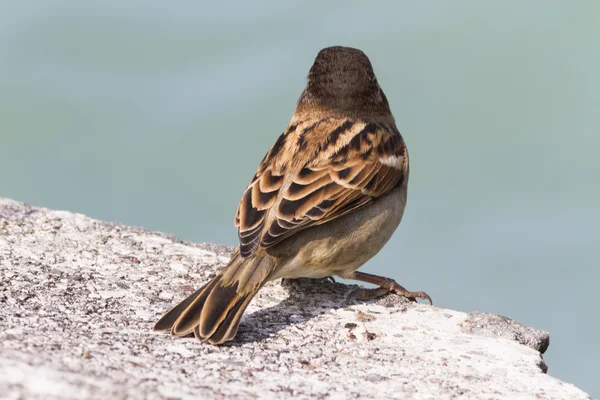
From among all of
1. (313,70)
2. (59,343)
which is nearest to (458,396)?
(59,343)

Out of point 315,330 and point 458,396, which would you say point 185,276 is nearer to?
point 315,330

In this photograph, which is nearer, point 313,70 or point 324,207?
point 324,207

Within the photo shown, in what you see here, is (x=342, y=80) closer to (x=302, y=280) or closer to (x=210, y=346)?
(x=302, y=280)

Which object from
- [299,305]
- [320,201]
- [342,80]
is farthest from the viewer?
[342,80]

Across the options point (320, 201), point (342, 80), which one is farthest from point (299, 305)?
point (342, 80)

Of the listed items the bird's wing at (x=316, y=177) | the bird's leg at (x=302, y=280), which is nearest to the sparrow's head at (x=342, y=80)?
the bird's wing at (x=316, y=177)

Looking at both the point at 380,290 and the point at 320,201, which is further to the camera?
the point at 380,290

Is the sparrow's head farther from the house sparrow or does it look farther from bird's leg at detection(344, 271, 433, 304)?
bird's leg at detection(344, 271, 433, 304)

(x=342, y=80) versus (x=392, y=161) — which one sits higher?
(x=342, y=80)
